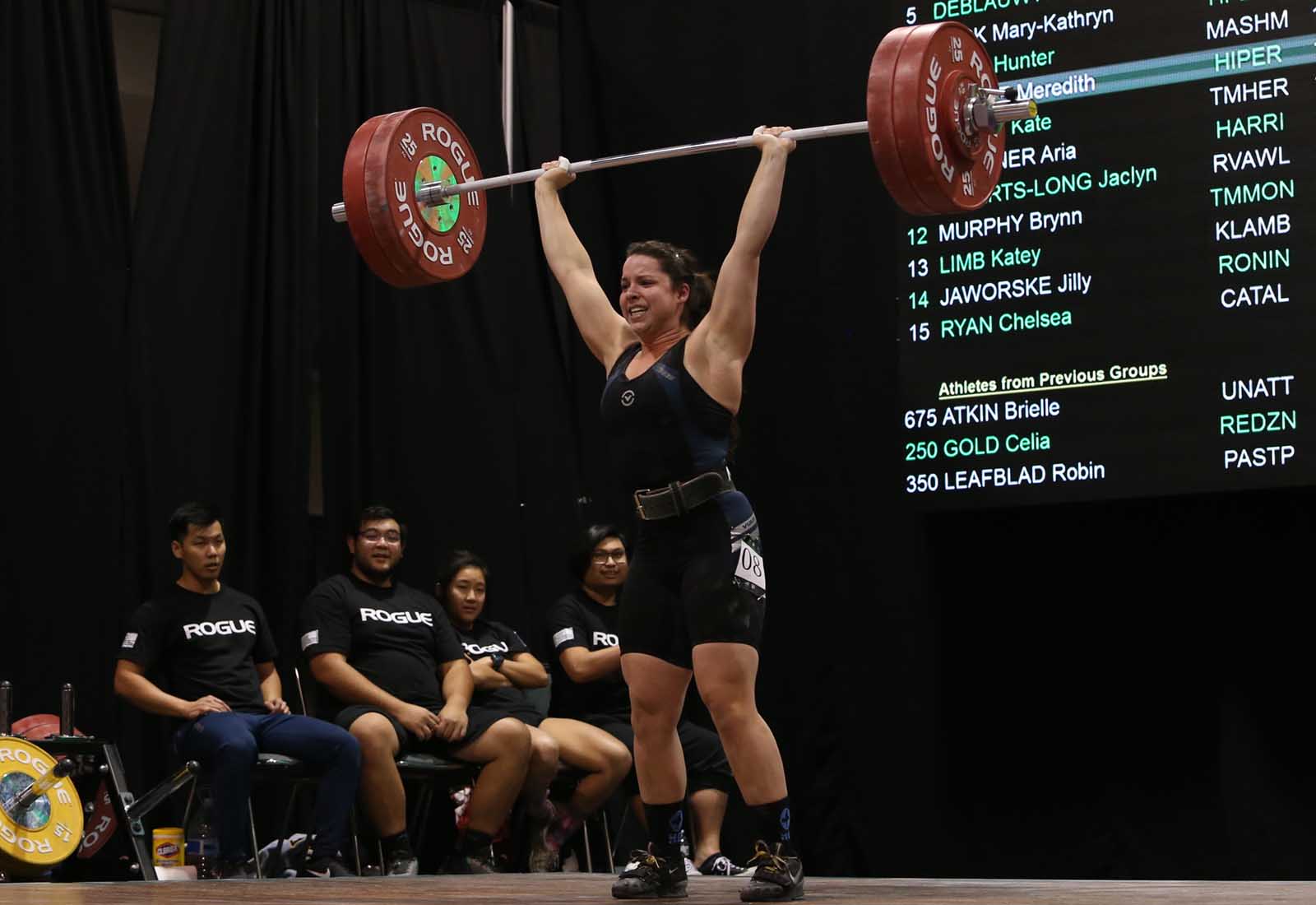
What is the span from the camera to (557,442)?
6.36 metres

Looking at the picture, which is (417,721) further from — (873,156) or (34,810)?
(873,156)

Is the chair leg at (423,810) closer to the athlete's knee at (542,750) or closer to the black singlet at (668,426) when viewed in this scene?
the athlete's knee at (542,750)

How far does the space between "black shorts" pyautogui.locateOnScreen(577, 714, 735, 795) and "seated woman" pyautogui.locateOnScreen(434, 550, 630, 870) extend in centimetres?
8

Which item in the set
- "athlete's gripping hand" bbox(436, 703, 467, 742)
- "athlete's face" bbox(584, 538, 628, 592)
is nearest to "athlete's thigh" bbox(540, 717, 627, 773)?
"athlete's gripping hand" bbox(436, 703, 467, 742)

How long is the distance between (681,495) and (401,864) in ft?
6.83

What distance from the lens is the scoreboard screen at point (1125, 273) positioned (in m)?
4.83

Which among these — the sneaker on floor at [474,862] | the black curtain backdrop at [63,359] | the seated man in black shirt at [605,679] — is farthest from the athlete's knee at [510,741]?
the black curtain backdrop at [63,359]

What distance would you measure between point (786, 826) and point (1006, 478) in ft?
7.63

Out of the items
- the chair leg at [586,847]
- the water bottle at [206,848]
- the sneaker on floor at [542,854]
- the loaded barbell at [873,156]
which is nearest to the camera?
the loaded barbell at [873,156]

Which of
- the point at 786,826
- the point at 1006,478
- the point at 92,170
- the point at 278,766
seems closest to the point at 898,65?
the point at 786,826

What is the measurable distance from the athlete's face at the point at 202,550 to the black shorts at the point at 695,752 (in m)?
1.24

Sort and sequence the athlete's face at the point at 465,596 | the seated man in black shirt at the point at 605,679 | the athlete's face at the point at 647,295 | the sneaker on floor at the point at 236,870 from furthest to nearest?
the athlete's face at the point at 465,596 < the seated man in black shirt at the point at 605,679 < the sneaker on floor at the point at 236,870 < the athlete's face at the point at 647,295

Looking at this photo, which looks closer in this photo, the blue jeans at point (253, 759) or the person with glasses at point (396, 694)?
the blue jeans at point (253, 759)

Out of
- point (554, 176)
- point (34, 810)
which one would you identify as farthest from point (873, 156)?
point (34, 810)
